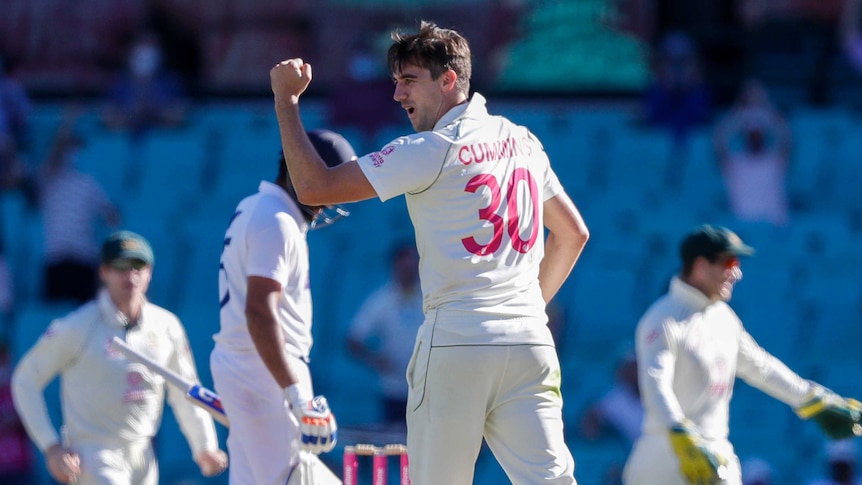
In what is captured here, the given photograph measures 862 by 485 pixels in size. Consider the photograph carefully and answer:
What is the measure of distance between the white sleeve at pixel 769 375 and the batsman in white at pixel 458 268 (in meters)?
1.98

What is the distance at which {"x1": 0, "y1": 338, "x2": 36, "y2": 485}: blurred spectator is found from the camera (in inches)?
384

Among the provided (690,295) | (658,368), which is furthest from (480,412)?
(690,295)

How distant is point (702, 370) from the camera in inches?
244

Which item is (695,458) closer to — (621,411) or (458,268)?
(458,268)

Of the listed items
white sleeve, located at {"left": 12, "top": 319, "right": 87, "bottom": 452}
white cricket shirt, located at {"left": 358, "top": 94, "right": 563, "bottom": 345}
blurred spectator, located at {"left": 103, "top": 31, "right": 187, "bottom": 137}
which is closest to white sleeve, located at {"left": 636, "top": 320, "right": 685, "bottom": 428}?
white cricket shirt, located at {"left": 358, "top": 94, "right": 563, "bottom": 345}

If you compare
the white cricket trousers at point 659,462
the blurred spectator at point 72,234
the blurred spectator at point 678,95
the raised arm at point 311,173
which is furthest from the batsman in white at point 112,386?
the blurred spectator at point 678,95

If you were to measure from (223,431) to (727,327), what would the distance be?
4.53 m

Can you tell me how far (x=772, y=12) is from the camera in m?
13.7

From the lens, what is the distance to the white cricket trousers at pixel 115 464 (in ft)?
20.5

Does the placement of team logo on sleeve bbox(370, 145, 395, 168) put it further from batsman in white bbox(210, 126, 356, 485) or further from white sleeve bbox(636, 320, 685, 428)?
white sleeve bbox(636, 320, 685, 428)

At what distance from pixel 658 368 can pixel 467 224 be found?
187 cm

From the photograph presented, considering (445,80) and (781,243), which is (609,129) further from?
(445,80)

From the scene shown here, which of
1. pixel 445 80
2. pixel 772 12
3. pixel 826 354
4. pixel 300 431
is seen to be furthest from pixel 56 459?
pixel 772 12

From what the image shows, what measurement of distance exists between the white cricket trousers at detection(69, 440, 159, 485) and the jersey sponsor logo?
2.60 metres
